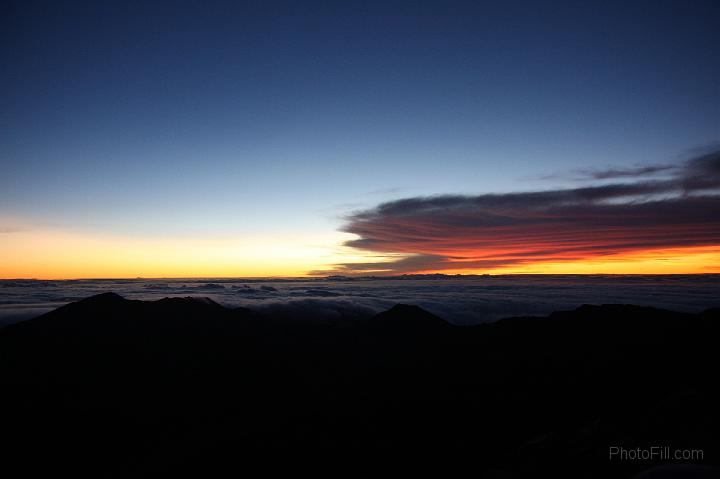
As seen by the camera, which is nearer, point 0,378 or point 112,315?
point 0,378

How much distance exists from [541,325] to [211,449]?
59.6 metres

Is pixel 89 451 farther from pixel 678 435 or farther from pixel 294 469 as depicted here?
pixel 678 435

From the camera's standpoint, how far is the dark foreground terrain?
1170 inches

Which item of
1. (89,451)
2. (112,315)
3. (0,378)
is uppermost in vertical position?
(112,315)

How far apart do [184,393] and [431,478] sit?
117 feet

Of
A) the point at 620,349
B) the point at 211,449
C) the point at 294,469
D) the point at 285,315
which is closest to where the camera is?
the point at 294,469

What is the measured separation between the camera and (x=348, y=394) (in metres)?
48.4

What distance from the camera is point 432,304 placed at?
8969 centimetres

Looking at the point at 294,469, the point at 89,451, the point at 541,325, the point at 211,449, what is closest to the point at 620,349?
the point at 541,325

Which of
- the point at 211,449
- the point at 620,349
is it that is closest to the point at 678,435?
the point at 211,449

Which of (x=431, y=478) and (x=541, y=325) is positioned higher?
(x=541, y=325)

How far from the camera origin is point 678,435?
51.1 feet

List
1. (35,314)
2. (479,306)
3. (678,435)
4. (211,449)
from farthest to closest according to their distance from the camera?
(479,306) < (35,314) < (211,449) < (678,435)

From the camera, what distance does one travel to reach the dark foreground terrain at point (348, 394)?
29719mm
